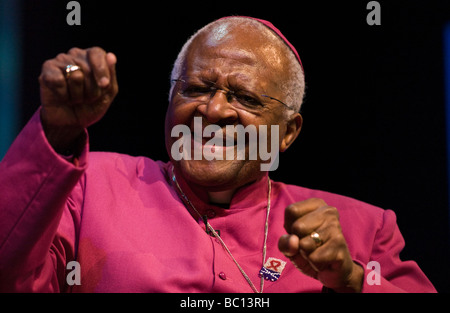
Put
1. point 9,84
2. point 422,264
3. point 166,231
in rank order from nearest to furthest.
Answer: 1. point 166,231
2. point 9,84
3. point 422,264

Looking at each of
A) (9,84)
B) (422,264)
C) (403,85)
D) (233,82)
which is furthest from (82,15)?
(422,264)

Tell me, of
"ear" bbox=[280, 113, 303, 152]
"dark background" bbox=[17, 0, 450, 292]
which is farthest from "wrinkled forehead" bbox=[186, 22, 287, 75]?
"dark background" bbox=[17, 0, 450, 292]

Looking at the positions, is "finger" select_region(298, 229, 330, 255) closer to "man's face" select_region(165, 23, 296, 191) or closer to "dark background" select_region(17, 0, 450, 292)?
"man's face" select_region(165, 23, 296, 191)

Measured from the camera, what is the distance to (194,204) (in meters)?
2.30

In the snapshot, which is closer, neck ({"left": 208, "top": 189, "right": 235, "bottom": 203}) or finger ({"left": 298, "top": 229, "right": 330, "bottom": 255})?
finger ({"left": 298, "top": 229, "right": 330, "bottom": 255})

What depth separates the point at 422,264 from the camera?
10.1 feet

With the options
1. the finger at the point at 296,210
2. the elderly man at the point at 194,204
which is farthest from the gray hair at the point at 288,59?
the finger at the point at 296,210

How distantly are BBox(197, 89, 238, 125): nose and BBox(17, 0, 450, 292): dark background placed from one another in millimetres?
1109

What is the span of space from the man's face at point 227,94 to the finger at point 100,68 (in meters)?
0.72

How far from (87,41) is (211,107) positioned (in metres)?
1.26

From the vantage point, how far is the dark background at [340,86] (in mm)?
3027

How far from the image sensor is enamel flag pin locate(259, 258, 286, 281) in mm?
2137

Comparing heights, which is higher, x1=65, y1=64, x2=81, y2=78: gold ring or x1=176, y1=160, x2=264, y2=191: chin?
x1=65, y1=64, x2=81, y2=78: gold ring

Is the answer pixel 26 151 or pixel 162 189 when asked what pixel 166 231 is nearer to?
pixel 162 189
